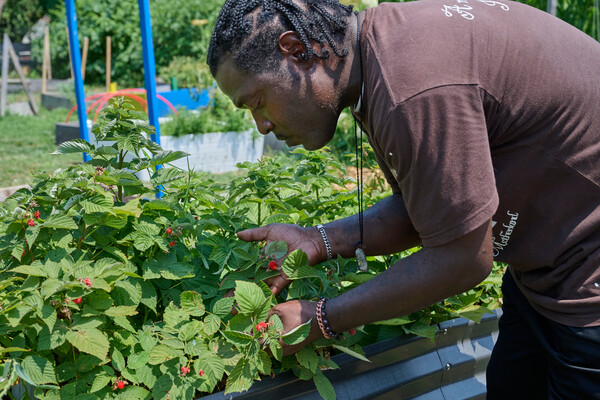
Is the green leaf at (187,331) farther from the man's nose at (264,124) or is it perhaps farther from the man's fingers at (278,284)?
the man's nose at (264,124)

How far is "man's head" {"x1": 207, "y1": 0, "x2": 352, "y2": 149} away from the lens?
151cm

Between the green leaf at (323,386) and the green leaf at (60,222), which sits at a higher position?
the green leaf at (60,222)

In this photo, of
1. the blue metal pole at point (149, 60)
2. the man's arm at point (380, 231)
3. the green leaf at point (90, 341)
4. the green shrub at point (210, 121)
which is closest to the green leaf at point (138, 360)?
the green leaf at point (90, 341)

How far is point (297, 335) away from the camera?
5.28ft

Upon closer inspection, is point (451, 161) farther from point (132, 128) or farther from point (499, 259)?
point (132, 128)

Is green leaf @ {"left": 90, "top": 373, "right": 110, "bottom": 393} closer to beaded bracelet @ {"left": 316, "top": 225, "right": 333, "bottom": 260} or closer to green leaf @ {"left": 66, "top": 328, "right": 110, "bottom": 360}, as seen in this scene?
green leaf @ {"left": 66, "top": 328, "right": 110, "bottom": 360}

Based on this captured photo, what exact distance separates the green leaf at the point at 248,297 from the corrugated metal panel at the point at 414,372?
0.73ft

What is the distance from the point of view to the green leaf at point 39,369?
151 cm

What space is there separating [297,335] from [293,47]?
2.34 feet

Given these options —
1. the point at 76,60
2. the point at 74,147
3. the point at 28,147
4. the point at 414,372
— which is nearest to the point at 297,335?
the point at 414,372

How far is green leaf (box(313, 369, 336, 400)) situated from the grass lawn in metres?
4.91

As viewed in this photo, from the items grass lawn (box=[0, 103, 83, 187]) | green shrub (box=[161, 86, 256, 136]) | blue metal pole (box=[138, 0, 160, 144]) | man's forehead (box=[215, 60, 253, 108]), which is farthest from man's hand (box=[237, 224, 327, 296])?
green shrub (box=[161, 86, 256, 136])

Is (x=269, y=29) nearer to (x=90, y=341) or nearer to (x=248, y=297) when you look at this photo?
(x=248, y=297)

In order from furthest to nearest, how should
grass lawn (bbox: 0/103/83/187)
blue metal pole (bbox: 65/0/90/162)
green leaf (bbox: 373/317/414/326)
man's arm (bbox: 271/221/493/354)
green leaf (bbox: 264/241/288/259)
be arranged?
1. grass lawn (bbox: 0/103/83/187)
2. blue metal pole (bbox: 65/0/90/162)
3. green leaf (bbox: 373/317/414/326)
4. green leaf (bbox: 264/241/288/259)
5. man's arm (bbox: 271/221/493/354)
